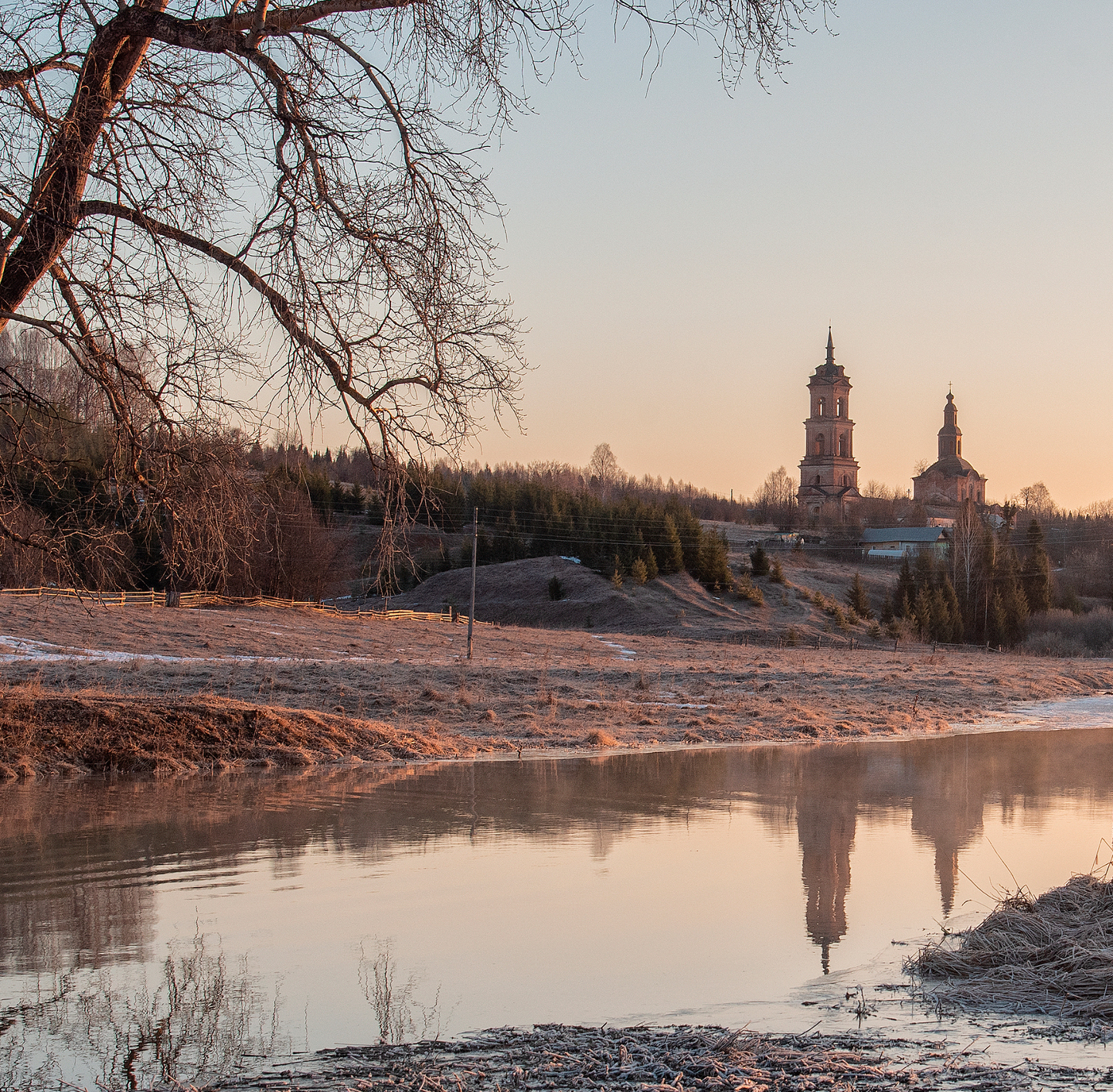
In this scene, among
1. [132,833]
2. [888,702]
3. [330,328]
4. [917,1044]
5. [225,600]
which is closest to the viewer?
[917,1044]

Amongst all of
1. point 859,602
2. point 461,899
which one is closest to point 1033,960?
point 461,899

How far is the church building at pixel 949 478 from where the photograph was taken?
176375mm

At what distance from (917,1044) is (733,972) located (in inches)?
67.1

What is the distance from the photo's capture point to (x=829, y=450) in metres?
165

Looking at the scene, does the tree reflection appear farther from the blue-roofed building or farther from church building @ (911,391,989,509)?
church building @ (911,391,989,509)

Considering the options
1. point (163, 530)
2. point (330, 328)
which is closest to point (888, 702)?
point (163, 530)

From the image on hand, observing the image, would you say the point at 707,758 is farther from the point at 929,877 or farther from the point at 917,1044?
the point at 917,1044

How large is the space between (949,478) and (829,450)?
81.4 feet

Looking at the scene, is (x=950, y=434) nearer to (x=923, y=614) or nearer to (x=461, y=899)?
(x=923, y=614)

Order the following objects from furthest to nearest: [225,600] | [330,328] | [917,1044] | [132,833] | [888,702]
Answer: [225,600] → [888,702] → [132,833] → [330,328] → [917,1044]

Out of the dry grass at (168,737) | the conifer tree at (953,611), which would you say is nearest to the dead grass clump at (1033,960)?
the dry grass at (168,737)

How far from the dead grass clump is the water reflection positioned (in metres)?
0.83

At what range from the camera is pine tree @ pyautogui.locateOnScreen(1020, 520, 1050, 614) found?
3369 inches

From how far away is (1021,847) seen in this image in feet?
35.4
